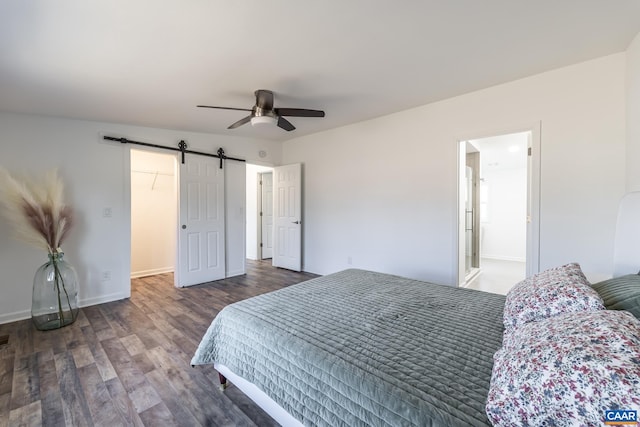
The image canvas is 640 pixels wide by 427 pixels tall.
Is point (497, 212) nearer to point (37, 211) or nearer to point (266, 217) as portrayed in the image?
point (266, 217)

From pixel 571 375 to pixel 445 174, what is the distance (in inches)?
114

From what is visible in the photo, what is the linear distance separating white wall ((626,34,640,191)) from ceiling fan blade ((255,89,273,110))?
290 centimetres

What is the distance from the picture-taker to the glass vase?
2.91m

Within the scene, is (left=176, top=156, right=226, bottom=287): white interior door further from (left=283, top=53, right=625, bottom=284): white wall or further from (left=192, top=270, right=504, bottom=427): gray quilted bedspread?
(left=192, top=270, right=504, bottom=427): gray quilted bedspread

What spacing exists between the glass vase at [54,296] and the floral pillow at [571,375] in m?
3.94

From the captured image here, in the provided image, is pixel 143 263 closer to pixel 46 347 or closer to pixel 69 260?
pixel 69 260

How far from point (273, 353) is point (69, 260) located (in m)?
3.54

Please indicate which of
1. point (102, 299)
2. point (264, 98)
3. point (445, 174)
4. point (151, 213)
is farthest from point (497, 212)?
point (102, 299)

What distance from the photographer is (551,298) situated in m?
1.23

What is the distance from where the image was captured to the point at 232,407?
176cm

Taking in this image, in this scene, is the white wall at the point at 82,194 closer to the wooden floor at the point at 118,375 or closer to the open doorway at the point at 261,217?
the wooden floor at the point at 118,375

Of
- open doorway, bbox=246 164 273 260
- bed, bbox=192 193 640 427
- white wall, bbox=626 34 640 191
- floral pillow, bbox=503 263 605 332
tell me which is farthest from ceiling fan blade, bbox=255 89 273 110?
open doorway, bbox=246 164 273 260

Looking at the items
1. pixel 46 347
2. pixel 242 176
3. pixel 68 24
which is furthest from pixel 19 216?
pixel 242 176

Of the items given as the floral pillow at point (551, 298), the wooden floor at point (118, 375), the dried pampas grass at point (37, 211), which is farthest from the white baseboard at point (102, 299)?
the floral pillow at point (551, 298)
